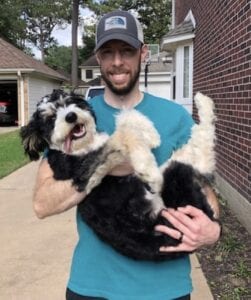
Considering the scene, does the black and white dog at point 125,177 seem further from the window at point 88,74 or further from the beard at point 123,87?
the window at point 88,74

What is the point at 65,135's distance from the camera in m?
2.31

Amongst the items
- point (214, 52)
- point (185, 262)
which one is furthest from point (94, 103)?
point (214, 52)

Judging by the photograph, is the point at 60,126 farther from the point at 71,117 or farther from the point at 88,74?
the point at 88,74

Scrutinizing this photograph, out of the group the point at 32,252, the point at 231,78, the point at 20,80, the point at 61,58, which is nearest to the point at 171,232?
the point at 32,252

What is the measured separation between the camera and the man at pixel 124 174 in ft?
7.41

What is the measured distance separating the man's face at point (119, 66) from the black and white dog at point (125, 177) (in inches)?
6.4

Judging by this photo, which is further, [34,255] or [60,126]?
[34,255]

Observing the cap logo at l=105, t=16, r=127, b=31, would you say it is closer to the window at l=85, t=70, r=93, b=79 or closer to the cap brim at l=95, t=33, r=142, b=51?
the cap brim at l=95, t=33, r=142, b=51

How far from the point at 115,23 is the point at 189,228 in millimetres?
954

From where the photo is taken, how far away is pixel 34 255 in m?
5.91

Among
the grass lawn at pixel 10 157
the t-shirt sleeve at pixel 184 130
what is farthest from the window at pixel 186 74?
the t-shirt sleeve at pixel 184 130

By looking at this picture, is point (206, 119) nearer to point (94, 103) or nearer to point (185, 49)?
point (94, 103)

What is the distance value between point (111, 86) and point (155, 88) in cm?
2798

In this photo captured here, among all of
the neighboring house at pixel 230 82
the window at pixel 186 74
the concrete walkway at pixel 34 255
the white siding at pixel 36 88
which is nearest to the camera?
the concrete walkway at pixel 34 255
